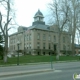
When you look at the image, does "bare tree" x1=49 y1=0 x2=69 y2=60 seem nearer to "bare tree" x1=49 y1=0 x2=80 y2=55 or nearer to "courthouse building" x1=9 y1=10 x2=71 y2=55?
"bare tree" x1=49 y1=0 x2=80 y2=55

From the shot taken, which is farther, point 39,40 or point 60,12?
point 39,40

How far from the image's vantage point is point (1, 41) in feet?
136

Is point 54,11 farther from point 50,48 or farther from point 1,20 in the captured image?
point 50,48

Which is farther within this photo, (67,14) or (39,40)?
(39,40)

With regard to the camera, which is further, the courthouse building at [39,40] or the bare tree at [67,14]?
the courthouse building at [39,40]

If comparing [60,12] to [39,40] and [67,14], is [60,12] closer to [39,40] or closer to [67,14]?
[67,14]

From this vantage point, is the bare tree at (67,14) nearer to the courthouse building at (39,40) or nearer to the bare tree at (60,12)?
the bare tree at (60,12)

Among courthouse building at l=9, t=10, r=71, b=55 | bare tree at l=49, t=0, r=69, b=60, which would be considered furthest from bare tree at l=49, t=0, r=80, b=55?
courthouse building at l=9, t=10, r=71, b=55

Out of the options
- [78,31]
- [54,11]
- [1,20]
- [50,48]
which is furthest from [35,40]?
[1,20]

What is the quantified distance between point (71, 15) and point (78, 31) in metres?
6.96

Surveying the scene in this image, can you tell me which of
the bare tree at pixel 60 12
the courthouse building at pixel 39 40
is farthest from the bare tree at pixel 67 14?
the courthouse building at pixel 39 40

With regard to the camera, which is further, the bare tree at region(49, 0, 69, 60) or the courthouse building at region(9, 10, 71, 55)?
the courthouse building at region(9, 10, 71, 55)

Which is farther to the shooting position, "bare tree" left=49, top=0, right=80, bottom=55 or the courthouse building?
the courthouse building

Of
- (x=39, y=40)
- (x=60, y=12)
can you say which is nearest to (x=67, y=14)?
(x=60, y=12)
